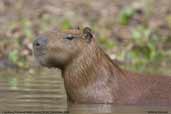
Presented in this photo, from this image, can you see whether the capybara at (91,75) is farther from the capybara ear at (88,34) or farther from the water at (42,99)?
the water at (42,99)

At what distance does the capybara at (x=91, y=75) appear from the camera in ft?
34.4

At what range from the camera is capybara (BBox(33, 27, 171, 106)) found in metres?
10.5

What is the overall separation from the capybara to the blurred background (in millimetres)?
4224

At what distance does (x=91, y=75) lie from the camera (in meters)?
10.7

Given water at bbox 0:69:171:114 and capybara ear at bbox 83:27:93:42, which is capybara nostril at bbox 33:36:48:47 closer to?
capybara ear at bbox 83:27:93:42

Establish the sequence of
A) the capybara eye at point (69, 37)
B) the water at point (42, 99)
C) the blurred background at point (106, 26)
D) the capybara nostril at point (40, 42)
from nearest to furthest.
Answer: the water at point (42, 99) → the capybara nostril at point (40, 42) → the capybara eye at point (69, 37) → the blurred background at point (106, 26)

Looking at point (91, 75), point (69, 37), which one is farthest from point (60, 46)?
point (91, 75)

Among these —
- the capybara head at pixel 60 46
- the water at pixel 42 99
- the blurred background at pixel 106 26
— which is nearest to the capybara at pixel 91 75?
the capybara head at pixel 60 46

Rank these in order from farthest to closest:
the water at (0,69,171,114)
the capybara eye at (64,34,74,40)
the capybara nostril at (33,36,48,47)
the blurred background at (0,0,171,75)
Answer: the blurred background at (0,0,171,75), the capybara eye at (64,34,74,40), the capybara nostril at (33,36,48,47), the water at (0,69,171,114)

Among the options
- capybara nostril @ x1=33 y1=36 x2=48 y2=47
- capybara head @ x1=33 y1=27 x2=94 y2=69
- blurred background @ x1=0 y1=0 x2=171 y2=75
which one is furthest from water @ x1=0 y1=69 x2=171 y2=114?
blurred background @ x1=0 y1=0 x2=171 y2=75

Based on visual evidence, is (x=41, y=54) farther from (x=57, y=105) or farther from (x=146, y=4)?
(x=146, y=4)

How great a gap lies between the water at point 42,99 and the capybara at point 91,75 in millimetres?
246

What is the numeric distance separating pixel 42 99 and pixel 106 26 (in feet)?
27.0

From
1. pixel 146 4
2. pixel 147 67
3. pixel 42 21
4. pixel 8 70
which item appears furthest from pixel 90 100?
pixel 146 4
